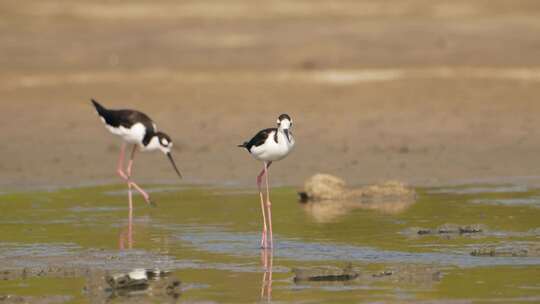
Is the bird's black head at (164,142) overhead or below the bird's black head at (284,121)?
overhead

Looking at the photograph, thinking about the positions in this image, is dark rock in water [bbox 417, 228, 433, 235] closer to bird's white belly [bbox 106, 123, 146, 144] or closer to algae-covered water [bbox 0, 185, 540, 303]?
algae-covered water [bbox 0, 185, 540, 303]

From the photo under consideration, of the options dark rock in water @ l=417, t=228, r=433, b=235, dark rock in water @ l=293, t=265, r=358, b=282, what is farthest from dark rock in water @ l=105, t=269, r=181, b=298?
dark rock in water @ l=417, t=228, r=433, b=235

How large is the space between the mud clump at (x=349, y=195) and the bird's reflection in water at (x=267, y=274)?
2.80 meters

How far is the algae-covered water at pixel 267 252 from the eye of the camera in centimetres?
852

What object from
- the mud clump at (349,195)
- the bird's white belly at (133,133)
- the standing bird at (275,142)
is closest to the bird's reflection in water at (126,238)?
the standing bird at (275,142)

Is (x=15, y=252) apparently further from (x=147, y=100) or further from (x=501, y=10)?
(x=501, y=10)

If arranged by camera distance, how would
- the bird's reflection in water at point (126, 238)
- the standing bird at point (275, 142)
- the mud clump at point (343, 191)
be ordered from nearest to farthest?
the bird's reflection in water at point (126, 238), the standing bird at point (275, 142), the mud clump at point (343, 191)

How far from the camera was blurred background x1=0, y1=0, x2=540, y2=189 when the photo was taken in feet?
53.7

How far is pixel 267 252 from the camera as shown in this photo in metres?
10.3

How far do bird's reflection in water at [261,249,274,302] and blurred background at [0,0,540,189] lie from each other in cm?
485

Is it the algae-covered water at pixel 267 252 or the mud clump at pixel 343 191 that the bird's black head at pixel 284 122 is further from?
the mud clump at pixel 343 191

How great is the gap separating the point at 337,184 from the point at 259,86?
7.69 meters

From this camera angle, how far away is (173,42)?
26.5m

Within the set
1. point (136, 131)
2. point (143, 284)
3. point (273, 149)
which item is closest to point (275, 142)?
point (273, 149)
